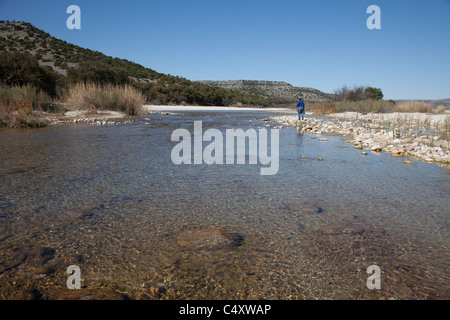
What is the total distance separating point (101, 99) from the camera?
20391 mm

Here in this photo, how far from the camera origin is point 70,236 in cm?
272

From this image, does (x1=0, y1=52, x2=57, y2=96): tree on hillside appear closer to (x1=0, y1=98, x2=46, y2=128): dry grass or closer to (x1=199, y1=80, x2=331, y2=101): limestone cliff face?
(x1=0, y1=98, x2=46, y2=128): dry grass

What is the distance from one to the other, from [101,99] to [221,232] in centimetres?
2039

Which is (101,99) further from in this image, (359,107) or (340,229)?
(359,107)

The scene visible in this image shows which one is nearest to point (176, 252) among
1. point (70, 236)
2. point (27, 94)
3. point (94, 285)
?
point (94, 285)

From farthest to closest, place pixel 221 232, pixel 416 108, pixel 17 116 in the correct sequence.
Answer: pixel 416 108
pixel 17 116
pixel 221 232

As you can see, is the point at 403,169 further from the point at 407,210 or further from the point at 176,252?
the point at 176,252

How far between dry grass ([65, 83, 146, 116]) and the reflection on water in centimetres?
1587

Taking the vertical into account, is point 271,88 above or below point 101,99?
above

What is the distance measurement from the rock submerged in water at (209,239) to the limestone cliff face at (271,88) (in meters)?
88.8

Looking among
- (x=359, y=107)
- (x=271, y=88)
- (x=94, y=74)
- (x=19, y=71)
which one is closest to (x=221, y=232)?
(x=19, y=71)

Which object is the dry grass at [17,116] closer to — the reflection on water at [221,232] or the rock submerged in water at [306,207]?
the reflection on water at [221,232]

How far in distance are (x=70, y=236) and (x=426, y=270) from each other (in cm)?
319

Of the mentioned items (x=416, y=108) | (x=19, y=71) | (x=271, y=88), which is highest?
(x=271, y=88)
